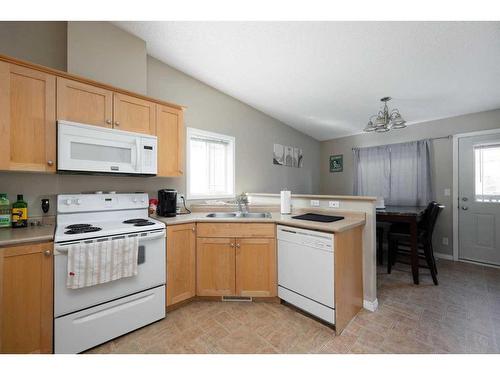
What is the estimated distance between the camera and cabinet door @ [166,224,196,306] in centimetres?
198

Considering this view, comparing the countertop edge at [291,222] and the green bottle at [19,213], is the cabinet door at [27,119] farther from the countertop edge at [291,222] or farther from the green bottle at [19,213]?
the countertop edge at [291,222]

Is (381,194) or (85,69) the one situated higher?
(85,69)

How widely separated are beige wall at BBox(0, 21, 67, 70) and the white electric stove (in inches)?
48.5

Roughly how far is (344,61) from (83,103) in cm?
246

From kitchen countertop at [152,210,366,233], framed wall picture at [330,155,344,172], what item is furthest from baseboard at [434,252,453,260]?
kitchen countertop at [152,210,366,233]

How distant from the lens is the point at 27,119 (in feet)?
5.23

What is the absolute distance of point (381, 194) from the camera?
4043 millimetres

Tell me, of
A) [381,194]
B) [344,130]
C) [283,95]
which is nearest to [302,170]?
[344,130]

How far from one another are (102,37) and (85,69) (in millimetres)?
393

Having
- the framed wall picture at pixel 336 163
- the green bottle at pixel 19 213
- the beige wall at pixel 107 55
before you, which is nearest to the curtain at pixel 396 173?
the framed wall picture at pixel 336 163

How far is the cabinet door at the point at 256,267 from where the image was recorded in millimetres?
2125

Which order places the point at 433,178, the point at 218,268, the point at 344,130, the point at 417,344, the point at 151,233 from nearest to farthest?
the point at 417,344 → the point at 151,233 → the point at 218,268 → the point at 433,178 → the point at 344,130

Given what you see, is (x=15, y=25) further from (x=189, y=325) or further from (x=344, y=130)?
(x=344, y=130)
